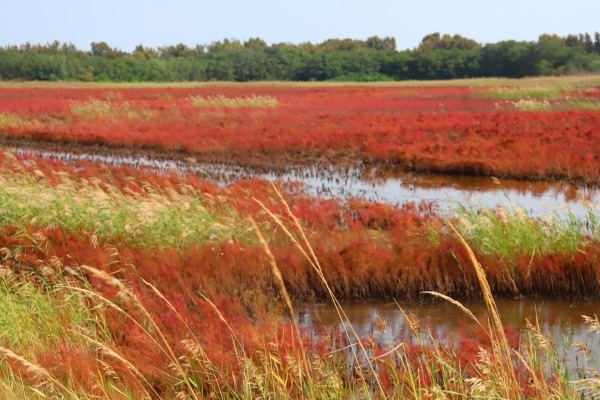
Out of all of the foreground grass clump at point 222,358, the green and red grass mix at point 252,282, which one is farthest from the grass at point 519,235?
the foreground grass clump at point 222,358

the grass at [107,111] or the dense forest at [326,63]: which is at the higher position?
the dense forest at [326,63]

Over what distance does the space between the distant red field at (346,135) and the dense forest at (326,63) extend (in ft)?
202

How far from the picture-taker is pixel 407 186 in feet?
56.2

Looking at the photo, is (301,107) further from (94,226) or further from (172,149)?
(94,226)

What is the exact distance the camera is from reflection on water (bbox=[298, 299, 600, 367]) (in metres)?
7.32

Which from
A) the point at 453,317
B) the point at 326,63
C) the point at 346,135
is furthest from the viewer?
the point at 326,63

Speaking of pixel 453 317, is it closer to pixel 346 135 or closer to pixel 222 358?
pixel 222 358

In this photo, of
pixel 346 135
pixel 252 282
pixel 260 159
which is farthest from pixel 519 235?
pixel 346 135

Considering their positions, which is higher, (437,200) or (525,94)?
(525,94)

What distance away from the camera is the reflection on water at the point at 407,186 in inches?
589

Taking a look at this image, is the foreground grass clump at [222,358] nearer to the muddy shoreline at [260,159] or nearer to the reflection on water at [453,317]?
the reflection on water at [453,317]

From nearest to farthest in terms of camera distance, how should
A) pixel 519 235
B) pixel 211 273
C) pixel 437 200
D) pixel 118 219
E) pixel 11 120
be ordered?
pixel 211 273
pixel 519 235
pixel 118 219
pixel 437 200
pixel 11 120

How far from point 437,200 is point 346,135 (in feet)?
31.9

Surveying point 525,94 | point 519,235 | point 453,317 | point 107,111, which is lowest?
point 453,317
